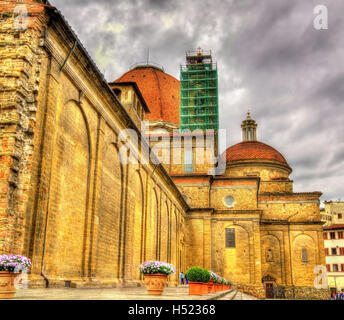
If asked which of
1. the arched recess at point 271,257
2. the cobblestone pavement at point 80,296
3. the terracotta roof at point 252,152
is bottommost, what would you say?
the cobblestone pavement at point 80,296

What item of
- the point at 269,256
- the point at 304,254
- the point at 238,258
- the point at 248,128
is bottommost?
the point at 238,258

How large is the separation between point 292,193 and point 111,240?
106 ft

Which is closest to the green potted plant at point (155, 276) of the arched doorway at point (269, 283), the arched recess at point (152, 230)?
the arched recess at point (152, 230)

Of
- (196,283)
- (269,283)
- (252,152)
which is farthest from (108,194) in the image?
(252,152)

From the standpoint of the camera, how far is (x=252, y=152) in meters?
51.1

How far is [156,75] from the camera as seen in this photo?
50844mm

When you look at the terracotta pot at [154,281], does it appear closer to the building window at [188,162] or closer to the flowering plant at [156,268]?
the flowering plant at [156,268]

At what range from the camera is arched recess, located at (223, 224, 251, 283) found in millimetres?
38125

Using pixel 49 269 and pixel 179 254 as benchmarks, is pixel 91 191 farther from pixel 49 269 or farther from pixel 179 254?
pixel 179 254

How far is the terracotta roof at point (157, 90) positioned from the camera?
48344mm

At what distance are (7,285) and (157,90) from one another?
4353 centimetres

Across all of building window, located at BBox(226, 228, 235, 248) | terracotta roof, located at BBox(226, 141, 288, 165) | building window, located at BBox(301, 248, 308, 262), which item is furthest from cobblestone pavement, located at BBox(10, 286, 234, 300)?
terracotta roof, located at BBox(226, 141, 288, 165)

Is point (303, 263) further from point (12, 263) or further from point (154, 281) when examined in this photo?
point (12, 263)

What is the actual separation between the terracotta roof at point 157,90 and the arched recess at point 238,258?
16.1m
